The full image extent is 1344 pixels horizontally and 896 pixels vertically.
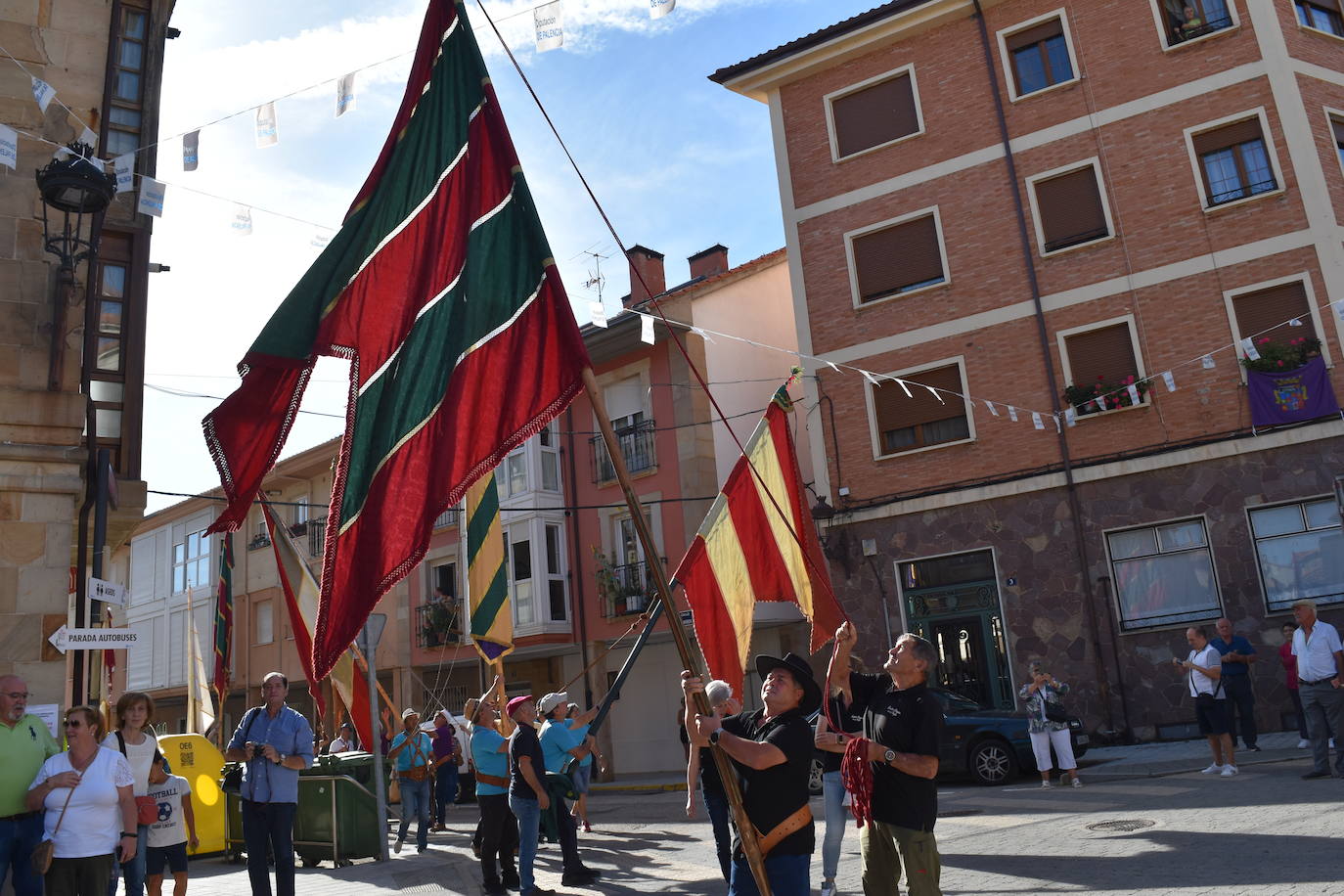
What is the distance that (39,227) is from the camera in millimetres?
9992

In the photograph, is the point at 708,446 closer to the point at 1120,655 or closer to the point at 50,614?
the point at 1120,655

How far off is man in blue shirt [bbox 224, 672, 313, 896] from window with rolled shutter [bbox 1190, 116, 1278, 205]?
17.2 metres

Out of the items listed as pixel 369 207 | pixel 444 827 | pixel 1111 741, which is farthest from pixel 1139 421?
pixel 369 207

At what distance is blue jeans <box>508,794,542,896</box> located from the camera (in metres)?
8.51

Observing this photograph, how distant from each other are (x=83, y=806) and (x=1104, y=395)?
16750 millimetres

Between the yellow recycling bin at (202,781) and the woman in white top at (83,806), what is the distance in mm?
7090

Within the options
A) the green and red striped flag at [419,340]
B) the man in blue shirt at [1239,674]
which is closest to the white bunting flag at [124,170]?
the green and red striped flag at [419,340]

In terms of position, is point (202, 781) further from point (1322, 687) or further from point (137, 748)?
point (1322, 687)

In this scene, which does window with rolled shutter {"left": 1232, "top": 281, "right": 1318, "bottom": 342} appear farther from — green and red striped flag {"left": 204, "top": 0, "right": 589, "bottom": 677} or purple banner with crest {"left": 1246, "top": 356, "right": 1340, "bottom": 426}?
green and red striped flag {"left": 204, "top": 0, "right": 589, "bottom": 677}

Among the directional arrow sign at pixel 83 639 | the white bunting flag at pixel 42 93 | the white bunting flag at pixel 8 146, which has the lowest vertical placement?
the directional arrow sign at pixel 83 639

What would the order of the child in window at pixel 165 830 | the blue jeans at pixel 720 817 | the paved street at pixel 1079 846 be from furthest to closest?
the child in window at pixel 165 830 < the blue jeans at pixel 720 817 < the paved street at pixel 1079 846

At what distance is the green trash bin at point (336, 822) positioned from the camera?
470 inches

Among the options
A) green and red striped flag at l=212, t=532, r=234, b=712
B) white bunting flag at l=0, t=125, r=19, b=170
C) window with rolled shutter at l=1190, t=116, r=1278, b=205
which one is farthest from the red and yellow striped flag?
window with rolled shutter at l=1190, t=116, r=1278, b=205

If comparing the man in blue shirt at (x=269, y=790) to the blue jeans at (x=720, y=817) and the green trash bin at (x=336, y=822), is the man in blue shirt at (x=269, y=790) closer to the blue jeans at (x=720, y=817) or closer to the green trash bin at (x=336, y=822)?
the blue jeans at (x=720, y=817)
